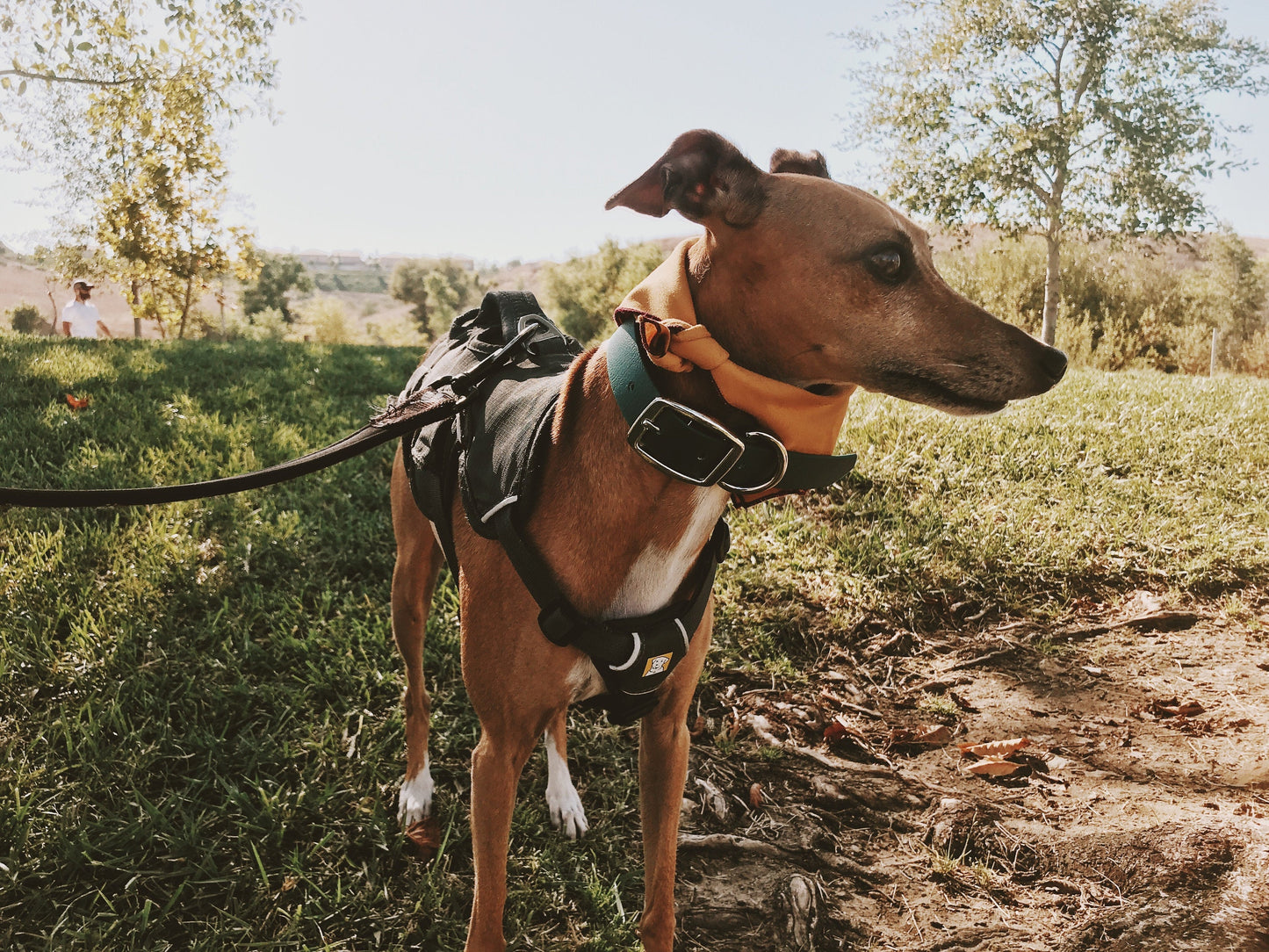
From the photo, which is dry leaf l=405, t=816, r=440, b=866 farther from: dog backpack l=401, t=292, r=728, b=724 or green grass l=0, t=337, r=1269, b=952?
dog backpack l=401, t=292, r=728, b=724

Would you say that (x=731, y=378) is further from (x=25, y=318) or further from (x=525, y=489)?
(x=25, y=318)

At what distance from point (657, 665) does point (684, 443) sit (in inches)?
24.3

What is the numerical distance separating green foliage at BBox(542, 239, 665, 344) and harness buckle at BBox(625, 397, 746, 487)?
5496 centimetres

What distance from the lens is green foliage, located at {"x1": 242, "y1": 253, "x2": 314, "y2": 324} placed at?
3413 inches

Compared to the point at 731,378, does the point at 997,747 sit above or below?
below

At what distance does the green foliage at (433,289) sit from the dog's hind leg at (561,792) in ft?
301

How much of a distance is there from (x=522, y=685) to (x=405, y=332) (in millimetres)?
92801

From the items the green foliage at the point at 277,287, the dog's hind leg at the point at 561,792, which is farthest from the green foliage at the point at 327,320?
the dog's hind leg at the point at 561,792

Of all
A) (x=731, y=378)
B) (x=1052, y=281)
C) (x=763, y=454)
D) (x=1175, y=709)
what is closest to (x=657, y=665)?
(x=763, y=454)

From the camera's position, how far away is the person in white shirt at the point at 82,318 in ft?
43.0

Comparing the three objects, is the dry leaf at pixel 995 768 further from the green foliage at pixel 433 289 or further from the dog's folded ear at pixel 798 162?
the green foliage at pixel 433 289

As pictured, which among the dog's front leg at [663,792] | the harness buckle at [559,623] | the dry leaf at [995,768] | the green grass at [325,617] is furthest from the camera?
the dry leaf at [995,768]

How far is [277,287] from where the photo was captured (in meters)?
88.6

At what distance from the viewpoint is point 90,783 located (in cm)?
265
